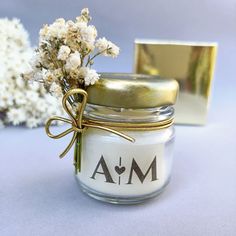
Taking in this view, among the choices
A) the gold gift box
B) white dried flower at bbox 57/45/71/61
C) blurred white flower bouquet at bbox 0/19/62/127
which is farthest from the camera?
the gold gift box

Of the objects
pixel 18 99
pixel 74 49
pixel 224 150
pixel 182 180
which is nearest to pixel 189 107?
pixel 224 150

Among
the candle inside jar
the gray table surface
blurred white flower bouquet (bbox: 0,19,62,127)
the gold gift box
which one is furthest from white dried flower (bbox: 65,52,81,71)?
the gold gift box

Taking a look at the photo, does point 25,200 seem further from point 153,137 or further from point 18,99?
point 18,99

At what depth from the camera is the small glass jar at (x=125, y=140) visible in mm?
505

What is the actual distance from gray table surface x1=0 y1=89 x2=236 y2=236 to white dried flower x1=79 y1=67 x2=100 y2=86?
228 millimetres

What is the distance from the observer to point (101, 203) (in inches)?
22.8

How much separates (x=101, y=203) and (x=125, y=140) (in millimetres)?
141

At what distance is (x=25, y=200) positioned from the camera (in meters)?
0.58

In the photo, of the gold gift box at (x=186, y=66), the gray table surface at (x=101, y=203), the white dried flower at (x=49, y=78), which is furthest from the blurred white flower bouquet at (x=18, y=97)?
the white dried flower at (x=49, y=78)

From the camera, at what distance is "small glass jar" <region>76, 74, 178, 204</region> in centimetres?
51

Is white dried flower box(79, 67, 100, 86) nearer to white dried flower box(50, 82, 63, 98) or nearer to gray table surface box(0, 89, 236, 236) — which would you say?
white dried flower box(50, 82, 63, 98)

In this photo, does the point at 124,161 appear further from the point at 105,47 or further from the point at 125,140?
the point at 105,47

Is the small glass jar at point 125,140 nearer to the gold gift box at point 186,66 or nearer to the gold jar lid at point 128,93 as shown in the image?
the gold jar lid at point 128,93

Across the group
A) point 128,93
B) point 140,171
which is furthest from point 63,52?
point 140,171
